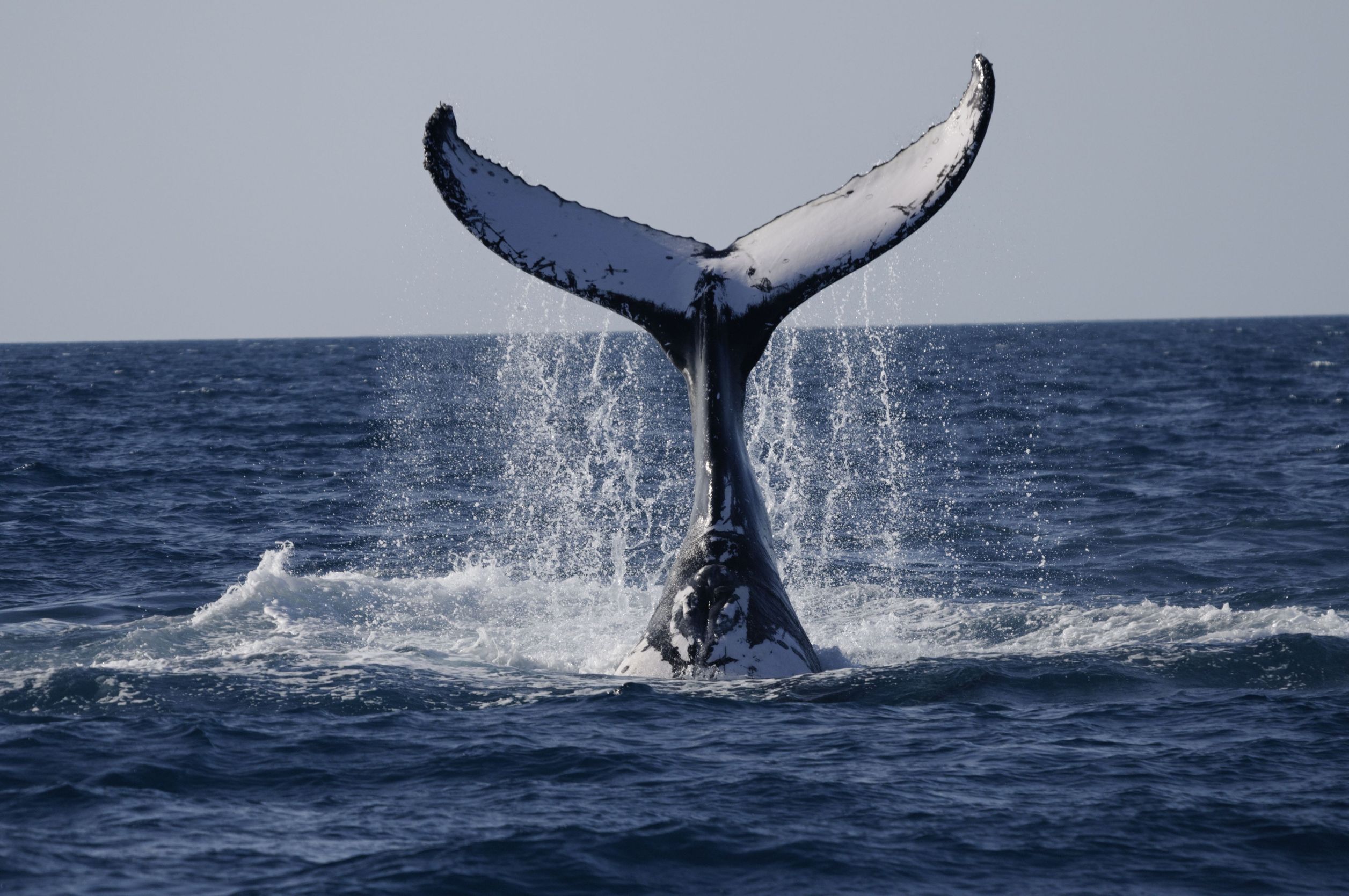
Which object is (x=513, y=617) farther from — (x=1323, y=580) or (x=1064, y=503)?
(x=1064, y=503)

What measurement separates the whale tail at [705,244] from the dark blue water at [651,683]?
202cm

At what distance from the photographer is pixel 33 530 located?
1528cm

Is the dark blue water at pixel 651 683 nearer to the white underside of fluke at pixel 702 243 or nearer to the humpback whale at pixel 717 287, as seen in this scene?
the humpback whale at pixel 717 287

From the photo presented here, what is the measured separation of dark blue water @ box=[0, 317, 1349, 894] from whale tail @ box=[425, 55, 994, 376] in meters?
2.02

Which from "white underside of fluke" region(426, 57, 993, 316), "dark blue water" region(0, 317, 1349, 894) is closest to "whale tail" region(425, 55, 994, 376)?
"white underside of fluke" region(426, 57, 993, 316)

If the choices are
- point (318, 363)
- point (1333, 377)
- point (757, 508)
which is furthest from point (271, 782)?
point (318, 363)

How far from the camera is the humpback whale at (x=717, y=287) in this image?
24.5ft

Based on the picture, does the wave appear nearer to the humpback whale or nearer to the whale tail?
the humpback whale

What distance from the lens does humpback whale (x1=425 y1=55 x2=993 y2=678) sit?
24.5 ft

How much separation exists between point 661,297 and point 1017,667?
304cm

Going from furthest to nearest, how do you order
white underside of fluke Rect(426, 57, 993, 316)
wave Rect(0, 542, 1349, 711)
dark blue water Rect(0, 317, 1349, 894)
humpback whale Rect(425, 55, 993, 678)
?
1. wave Rect(0, 542, 1349, 711)
2. humpback whale Rect(425, 55, 993, 678)
3. white underside of fluke Rect(426, 57, 993, 316)
4. dark blue water Rect(0, 317, 1349, 894)

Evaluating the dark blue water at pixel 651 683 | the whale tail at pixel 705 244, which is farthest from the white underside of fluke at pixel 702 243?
the dark blue water at pixel 651 683

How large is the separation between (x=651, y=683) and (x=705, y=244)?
96.8 inches

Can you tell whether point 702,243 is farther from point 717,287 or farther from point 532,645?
point 532,645
